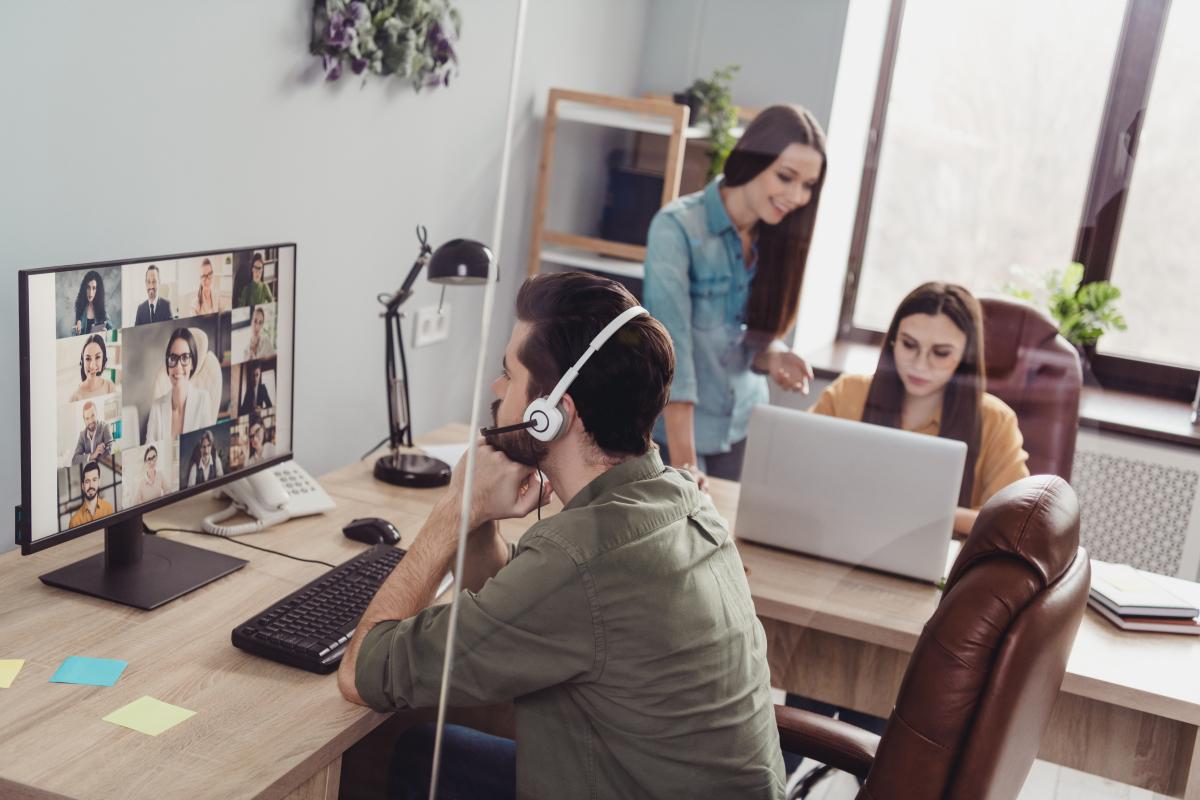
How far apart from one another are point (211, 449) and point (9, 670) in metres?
0.42

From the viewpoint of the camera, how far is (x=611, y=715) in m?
1.16

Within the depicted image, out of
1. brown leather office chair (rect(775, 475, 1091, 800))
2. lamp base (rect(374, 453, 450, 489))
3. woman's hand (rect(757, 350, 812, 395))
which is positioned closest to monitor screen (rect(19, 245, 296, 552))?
lamp base (rect(374, 453, 450, 489))

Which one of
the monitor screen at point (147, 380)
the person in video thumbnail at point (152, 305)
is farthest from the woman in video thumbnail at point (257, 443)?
the person in video thumbnail at point (152, 305)

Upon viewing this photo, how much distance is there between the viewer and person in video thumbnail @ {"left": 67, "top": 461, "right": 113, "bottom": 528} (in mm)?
1318

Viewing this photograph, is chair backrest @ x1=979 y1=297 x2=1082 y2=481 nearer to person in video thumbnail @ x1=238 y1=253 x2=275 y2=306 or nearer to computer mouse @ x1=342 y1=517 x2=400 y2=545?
computer mouse @ x1=342 y1=517 x2=400 y2=545

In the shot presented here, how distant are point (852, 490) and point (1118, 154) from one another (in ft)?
2.33

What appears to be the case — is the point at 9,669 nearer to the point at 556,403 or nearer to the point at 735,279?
the point at 556,403

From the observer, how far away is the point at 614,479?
1.23 metres

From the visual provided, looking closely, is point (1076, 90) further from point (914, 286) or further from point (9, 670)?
point (9, 670)

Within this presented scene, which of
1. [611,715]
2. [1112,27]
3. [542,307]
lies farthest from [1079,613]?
[1112,27]

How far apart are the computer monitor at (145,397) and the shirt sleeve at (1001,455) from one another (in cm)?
112

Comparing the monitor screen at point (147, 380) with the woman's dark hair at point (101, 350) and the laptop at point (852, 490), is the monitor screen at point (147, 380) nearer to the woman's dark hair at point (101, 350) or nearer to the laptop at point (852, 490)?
the woman's dark hair at point (101, 350)

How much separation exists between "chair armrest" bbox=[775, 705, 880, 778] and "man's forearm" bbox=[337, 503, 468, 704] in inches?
20.8

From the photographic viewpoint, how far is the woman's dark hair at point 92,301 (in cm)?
127
